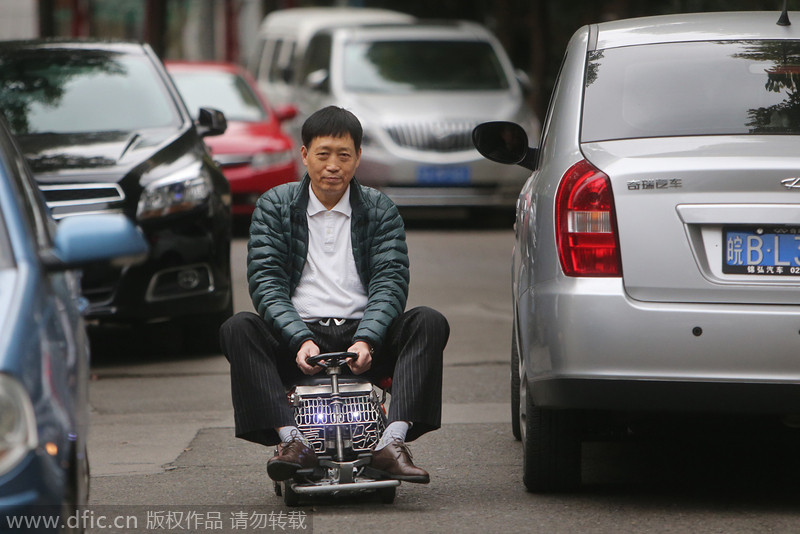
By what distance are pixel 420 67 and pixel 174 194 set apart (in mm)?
8025

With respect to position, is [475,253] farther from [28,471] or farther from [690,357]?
[28,471]

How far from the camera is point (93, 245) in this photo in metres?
3.83

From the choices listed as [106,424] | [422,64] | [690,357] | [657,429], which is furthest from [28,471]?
[422,64]

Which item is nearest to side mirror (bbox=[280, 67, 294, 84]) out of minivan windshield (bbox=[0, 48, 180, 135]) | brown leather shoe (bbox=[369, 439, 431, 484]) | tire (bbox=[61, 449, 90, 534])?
minivan windshield (bbox=[0, 48, 180, 135])

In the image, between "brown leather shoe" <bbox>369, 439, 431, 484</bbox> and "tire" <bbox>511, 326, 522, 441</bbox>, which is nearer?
"brown leather shoe" <bbox>369, 439, 431, 484</bbox>

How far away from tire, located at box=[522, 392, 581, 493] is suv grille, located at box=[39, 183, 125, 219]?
11.3 feet

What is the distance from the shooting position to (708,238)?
15.7 feet

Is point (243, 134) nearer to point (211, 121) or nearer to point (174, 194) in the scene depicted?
point (211, 121)

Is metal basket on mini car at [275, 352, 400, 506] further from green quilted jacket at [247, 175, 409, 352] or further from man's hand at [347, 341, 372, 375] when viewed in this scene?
green quilted jacket at [247, 175, 409, 352]

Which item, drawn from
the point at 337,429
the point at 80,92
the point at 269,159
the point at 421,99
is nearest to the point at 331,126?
the point at 337,429

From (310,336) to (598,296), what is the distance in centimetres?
98

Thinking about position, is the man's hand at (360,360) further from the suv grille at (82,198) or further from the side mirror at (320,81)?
the side mirror at (320,81)

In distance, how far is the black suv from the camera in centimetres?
816

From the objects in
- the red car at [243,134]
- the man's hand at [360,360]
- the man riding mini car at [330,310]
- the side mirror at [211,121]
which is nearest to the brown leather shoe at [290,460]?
the man riding mini car at [330,310]
